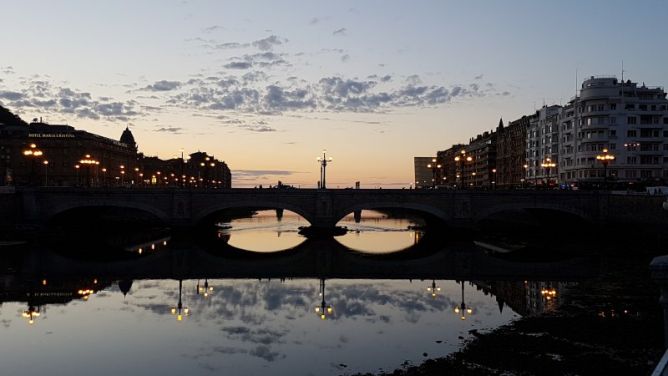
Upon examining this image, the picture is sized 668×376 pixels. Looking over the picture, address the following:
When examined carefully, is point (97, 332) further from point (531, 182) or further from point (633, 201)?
point (531, 182)

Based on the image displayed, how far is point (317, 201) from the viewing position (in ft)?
275

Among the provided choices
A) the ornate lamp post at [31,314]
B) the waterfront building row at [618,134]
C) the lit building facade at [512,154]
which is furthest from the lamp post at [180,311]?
the lit building facade at [512,154]

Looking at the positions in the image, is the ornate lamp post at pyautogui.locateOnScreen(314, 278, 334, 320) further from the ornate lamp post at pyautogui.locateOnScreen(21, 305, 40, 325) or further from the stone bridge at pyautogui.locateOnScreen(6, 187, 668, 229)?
the stone bridge at pyautogui.locateOnScreen(6, 187, 668, 229)

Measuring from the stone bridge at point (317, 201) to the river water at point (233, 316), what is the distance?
28.9m

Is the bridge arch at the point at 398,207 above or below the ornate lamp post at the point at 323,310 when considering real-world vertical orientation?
above

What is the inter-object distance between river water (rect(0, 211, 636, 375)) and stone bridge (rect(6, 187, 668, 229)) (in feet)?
94.8

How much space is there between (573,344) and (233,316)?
58.4 feet

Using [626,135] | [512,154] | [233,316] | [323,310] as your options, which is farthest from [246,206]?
[512,154]

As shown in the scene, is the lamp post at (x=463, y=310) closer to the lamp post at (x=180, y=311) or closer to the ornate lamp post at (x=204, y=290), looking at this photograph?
the lamp post at (x=180, y=311)

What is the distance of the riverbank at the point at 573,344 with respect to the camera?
2198 centimetres

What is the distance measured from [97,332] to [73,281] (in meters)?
17.6

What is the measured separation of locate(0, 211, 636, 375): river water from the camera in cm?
2467

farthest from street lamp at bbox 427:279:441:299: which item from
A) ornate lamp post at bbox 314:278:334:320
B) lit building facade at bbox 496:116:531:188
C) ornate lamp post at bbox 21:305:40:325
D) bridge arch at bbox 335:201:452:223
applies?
lit building facade at bbox 496:116:531:188

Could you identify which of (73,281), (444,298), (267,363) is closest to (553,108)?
(444,298)
